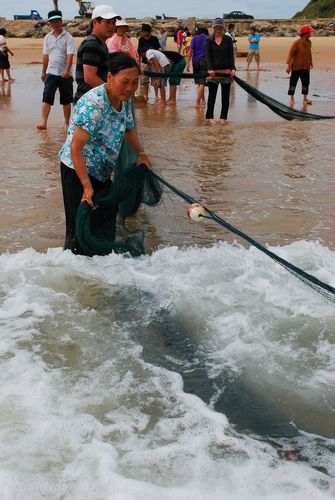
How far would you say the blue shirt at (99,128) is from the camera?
3.85m

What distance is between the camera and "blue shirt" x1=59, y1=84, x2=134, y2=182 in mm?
3852


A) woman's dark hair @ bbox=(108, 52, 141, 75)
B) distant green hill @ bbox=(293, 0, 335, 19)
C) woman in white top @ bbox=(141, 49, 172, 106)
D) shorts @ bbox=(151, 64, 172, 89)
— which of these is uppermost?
distant green hill @ bbox=(293, 0, 335, 19)

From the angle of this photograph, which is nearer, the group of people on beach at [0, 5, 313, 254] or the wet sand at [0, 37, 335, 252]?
the group of people on beach at [0, 5, 313, 254]

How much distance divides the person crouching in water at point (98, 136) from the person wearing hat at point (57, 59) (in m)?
5.36

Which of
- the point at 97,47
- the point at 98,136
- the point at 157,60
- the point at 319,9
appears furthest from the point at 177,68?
the point at 319,9

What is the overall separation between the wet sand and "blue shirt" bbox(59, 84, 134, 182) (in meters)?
1.16

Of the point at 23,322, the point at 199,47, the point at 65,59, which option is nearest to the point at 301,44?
the point at 199,47

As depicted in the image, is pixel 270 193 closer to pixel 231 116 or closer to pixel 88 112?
pixel 88 112

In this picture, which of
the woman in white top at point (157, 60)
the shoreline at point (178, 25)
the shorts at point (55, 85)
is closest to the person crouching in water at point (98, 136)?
the shorts at point (55, 85)

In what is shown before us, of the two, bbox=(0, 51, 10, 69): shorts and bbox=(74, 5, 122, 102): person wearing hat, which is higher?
bbox=(74, 5, 122, 102): person wearing hat

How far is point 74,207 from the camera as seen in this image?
4.39 m

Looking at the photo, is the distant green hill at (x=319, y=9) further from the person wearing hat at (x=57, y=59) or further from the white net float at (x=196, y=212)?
the white net float at (x=196, y=212)

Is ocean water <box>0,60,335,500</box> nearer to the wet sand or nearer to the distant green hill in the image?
the wet sand

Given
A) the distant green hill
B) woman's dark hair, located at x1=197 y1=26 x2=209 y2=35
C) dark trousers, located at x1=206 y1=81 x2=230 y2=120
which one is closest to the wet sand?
dark trousers, located at x1=206 y1=81 x2=230 y2=120
